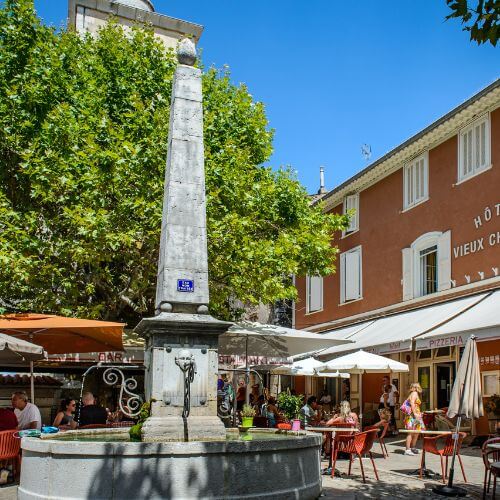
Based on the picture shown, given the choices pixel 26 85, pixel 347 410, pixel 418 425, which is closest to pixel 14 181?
pixel 26 85

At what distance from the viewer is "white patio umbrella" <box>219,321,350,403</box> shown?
14.7 m

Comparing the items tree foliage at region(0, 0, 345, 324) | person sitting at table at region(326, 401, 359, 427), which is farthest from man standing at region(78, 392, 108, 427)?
tree foliage at region(0, 0, 345, 324)

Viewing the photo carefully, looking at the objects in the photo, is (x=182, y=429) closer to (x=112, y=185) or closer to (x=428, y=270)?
(x=112, y=185)

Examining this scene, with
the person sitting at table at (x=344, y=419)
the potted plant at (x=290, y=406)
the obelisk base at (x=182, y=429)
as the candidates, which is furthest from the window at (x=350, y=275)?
the obelisk base at (x=182, y=429)

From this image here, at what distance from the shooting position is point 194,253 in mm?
9312

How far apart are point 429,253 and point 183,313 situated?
1388 cm

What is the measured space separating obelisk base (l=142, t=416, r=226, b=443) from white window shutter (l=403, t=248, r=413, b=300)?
14.4 meters

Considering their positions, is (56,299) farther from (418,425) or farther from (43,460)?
(43,460)

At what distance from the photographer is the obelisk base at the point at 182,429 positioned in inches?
331

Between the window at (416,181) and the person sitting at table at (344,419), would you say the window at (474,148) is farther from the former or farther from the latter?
the person sitting at table at (344,419)

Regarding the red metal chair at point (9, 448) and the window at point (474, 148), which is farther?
the window at point (474, 148)

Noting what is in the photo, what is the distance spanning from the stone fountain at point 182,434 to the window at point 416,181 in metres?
12.6

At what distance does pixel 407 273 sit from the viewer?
22.4 meters

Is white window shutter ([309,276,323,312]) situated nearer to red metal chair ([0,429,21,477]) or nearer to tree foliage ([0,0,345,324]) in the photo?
tree foliage ([0,0,345,324])
